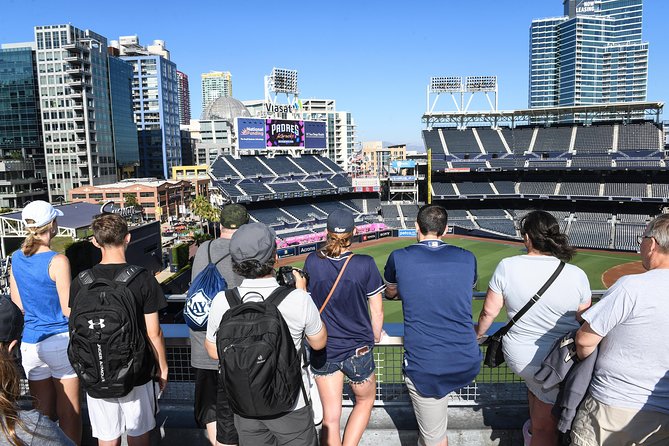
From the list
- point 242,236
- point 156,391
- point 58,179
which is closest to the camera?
point 242,236

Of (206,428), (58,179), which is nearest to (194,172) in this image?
(58,179)

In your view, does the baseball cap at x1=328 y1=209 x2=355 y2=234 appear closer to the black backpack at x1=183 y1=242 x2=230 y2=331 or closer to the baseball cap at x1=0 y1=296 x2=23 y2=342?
the black backpack at x1=183 y1=242 x2=230 y2=331

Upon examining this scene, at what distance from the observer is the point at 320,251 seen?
3.76 meters

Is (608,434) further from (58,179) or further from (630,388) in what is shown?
(58,179)

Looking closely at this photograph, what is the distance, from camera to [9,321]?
254 centimetres

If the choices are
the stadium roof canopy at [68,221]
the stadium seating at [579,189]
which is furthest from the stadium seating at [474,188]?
the stadium roof canopy at [68,221]

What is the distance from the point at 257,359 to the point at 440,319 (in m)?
1.47

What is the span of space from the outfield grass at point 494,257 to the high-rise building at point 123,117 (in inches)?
2277

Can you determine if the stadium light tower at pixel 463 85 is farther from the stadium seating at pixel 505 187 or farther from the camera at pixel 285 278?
the camera at pixel 285 278

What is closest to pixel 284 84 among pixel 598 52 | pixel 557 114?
pixel 557 114

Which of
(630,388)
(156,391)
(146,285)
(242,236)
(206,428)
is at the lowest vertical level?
(206,428)

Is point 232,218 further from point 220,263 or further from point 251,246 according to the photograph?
point 251,246

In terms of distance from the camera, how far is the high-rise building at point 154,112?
333ft

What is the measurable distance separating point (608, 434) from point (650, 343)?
0.63 m
